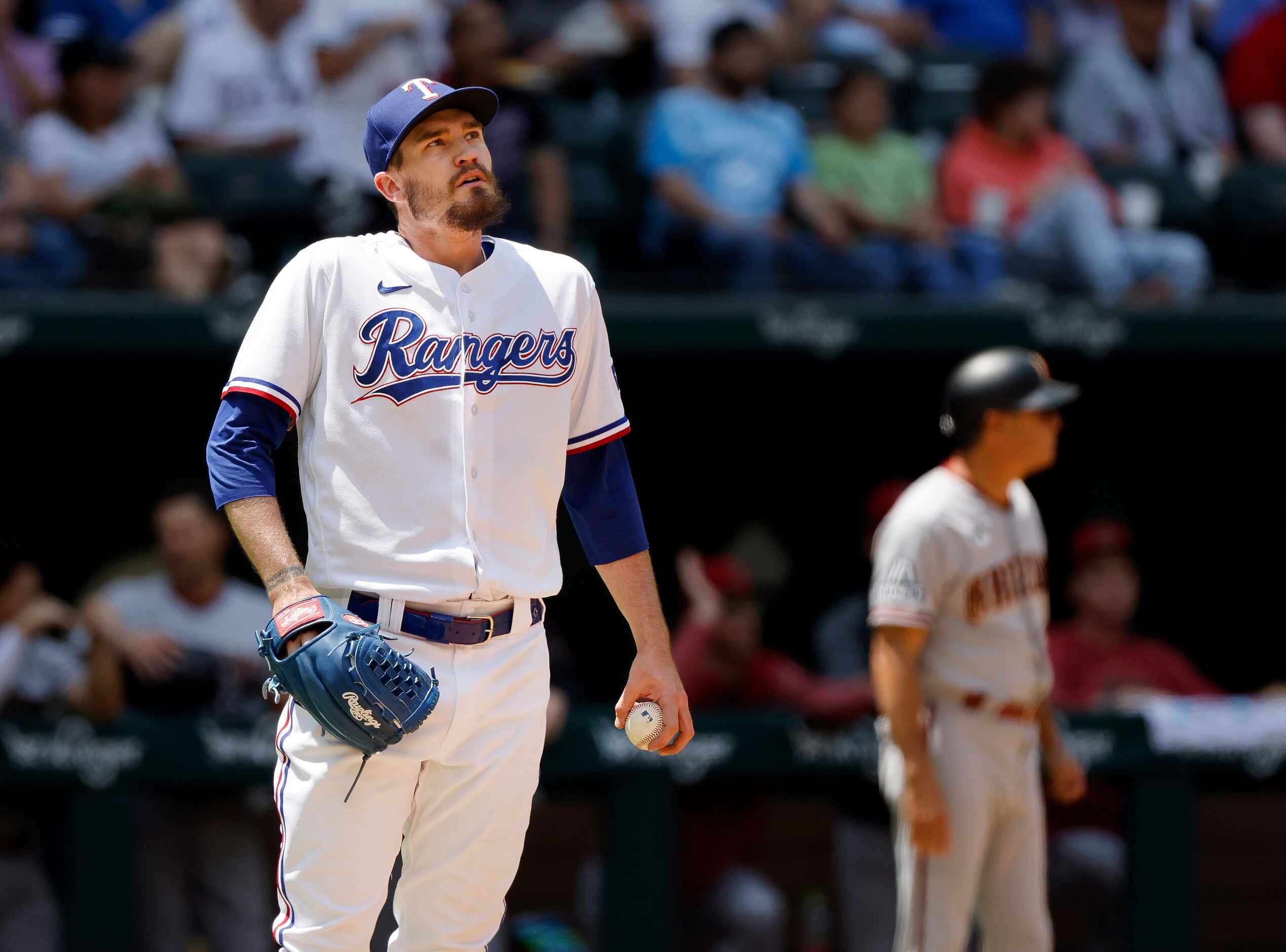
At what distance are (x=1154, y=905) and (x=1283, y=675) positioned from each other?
2318 millimetres

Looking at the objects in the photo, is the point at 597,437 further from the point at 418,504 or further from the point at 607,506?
the point at 418,504

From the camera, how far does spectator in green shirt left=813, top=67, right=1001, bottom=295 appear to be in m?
6.30

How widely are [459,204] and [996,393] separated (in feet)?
5.98

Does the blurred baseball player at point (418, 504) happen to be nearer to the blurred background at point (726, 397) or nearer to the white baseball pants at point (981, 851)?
the white baseball pants at point (981, 851)

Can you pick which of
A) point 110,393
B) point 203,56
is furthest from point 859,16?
point 110,393

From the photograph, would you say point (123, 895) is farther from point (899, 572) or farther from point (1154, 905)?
point (1154, 905)

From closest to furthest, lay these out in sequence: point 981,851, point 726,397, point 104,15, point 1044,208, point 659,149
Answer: point 981,851 → point 1044,208 → point 659,149 → point 104,15 → point 726,397

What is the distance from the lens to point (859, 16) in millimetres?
8148

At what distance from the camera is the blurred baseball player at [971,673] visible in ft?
12.7

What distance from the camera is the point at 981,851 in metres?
3.91

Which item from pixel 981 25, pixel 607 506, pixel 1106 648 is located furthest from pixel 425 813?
pixel 981 25

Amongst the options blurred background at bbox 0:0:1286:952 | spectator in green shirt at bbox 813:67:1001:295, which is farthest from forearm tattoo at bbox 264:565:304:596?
spectator in green shirt at bbox 813:67:1001:295

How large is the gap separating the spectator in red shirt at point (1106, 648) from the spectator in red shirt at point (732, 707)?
2.37 feet

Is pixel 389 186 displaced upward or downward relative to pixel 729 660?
upward
